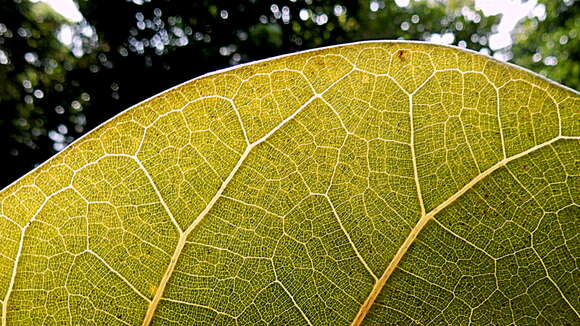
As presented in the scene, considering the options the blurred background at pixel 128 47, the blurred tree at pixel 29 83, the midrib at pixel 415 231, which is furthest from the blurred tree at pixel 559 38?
the blurred tree at pixel 29 83

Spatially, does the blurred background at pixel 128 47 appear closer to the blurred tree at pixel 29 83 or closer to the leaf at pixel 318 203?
the blurred tree at pixel 29 83

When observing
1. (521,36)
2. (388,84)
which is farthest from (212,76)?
(521,36)

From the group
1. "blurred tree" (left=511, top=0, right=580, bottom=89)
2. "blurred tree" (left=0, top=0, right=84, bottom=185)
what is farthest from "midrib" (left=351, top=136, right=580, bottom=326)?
"blurred tree" (left=0, top=0, right=84, bottom=185)

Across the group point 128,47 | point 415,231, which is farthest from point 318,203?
point 128,47

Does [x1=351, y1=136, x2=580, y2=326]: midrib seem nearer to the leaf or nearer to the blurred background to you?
the leaf

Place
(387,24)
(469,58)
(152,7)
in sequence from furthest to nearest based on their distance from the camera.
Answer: (387,24) → (152,7) → (469,58)

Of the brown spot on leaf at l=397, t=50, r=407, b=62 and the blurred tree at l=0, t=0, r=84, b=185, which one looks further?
the blurred tree at l=0, t=0, r=84, b=185

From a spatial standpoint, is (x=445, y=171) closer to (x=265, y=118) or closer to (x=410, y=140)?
(x=410, y=140)
